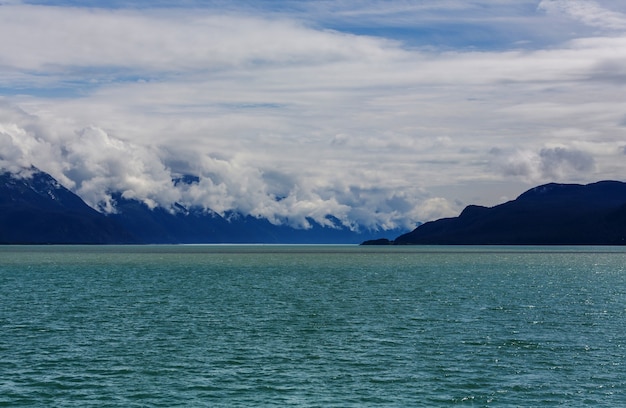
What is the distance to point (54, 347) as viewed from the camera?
202ft

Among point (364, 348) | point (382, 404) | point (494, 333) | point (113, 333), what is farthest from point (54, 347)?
point (494, 333)

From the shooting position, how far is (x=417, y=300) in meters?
104

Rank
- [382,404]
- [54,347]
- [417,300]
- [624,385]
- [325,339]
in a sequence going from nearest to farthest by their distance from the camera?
[382,404]
[624,385]
[54,347]
[325,339]
[417,300]

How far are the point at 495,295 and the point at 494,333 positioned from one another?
143 feet

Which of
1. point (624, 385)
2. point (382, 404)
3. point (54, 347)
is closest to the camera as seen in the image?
point (382, 404)

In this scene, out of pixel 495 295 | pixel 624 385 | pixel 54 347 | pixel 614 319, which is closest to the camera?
pixel 624 385

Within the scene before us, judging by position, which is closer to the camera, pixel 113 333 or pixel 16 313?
pixel 113 333

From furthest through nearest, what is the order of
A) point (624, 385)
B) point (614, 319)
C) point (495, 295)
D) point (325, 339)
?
point (495, 295) → point (614, 319) → point (325, 339) → point (624, 385)

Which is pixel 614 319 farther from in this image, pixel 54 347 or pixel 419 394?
pixel 54 347

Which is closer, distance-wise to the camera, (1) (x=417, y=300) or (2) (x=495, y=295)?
(1) (x=417, y=300)

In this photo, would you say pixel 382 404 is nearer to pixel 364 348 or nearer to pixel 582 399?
pixel 582 399

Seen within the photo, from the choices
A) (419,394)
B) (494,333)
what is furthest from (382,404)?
(494,333)

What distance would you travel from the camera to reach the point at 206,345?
63.5 meters

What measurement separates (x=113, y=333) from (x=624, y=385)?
4510 centimetres
